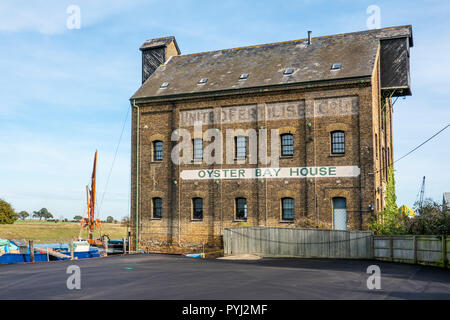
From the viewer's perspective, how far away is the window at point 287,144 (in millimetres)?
29781

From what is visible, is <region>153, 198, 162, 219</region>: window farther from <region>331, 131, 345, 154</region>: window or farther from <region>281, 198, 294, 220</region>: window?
<region>331, 131, 345, 154</region>: window

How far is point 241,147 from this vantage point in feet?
102

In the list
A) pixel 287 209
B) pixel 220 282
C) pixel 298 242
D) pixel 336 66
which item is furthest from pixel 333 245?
pixel 220 282

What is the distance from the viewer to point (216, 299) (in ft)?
38.3

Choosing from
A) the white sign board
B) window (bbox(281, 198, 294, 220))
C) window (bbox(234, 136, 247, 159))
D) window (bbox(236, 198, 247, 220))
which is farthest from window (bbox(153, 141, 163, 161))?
window (bbox(281, 198, 294, 220))

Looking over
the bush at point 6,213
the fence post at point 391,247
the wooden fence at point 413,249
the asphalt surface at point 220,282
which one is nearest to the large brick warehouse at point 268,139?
the wooden fence at point 413,249

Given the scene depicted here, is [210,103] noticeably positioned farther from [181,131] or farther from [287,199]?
[287,199]

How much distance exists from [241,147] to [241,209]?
160 inches

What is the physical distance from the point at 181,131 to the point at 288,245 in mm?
11210

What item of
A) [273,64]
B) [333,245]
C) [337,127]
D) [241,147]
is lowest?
[333,245]

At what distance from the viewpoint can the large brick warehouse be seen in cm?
2822

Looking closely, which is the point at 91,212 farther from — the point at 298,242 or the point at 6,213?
the point at 6,213

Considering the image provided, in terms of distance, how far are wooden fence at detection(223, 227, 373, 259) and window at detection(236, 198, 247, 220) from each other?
2.15m
